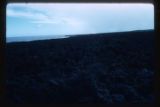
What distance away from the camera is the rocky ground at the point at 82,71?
9.39 feet

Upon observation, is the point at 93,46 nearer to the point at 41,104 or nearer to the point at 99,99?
the point at 99,99

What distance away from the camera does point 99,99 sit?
288cm

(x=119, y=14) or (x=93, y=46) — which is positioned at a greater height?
(x=119, y=14)

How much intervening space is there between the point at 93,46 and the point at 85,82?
27 centimetres

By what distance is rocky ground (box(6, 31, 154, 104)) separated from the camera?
2861mm

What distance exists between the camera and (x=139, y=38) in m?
2.88

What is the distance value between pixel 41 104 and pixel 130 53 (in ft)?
2.46

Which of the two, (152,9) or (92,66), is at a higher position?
(152,9)

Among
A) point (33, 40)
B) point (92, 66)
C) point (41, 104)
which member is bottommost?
point (41, 104)

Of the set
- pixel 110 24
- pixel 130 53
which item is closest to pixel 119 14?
pixel 110 24

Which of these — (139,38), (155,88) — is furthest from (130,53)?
(155,88)

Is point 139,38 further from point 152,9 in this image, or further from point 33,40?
point 33,40

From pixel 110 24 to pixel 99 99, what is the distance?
549 millimetres

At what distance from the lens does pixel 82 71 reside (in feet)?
9.43
